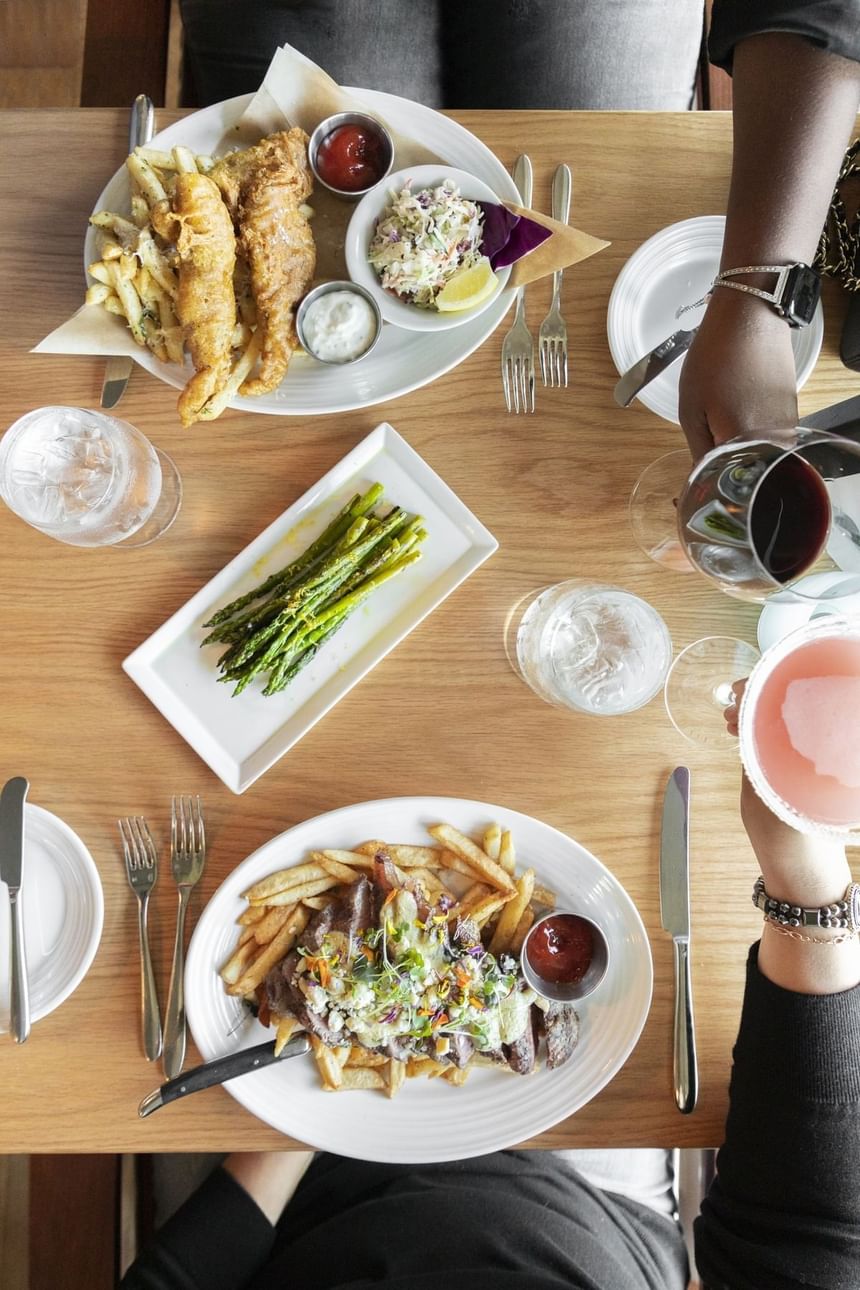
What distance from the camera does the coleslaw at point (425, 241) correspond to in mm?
1662

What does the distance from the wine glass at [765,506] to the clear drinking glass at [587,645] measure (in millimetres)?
264

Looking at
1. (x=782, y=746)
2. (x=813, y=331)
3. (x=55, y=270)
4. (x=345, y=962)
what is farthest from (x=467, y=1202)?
(x=55, y=270)

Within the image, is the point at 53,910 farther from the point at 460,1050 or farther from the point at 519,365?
the point at 519,365

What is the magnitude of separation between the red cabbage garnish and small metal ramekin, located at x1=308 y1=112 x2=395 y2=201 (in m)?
0.20

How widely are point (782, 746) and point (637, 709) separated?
37 cm

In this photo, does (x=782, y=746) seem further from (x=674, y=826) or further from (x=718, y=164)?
(x=718, y=164)

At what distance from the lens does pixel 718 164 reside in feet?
5.90

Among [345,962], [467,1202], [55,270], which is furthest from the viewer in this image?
[467,1202]

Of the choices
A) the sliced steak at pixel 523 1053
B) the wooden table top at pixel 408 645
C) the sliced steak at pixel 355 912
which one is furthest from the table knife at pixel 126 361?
the sliced steak at pixel 523 1053

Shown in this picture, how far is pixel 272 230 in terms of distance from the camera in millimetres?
1667

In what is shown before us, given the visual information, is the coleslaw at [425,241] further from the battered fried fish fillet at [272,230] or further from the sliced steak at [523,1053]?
the sliced steak at [523,1053]

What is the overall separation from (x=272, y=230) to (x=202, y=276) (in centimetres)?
16

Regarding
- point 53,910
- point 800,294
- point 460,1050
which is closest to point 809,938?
point 460,1050

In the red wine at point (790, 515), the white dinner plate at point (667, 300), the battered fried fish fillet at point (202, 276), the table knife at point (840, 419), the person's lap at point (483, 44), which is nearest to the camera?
the red wine at point (790, 515)
